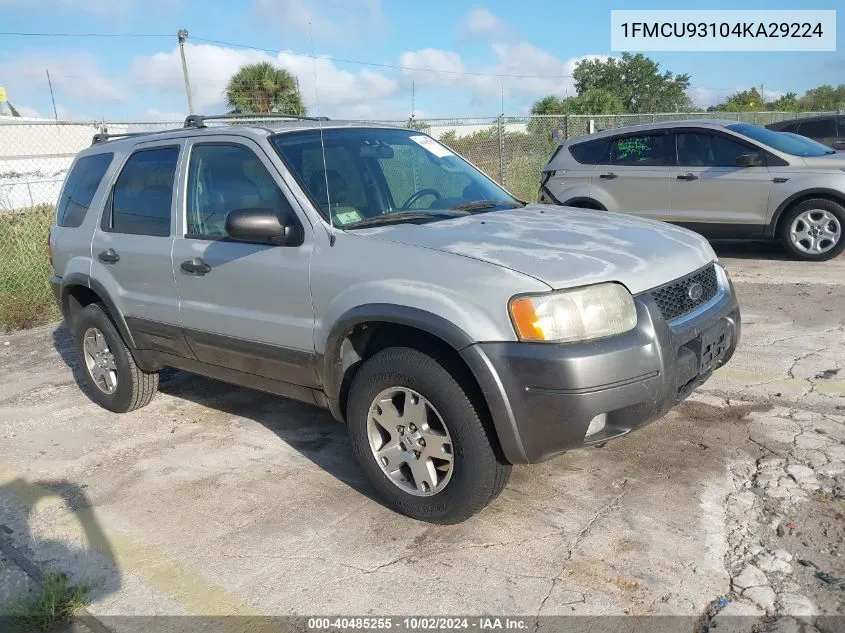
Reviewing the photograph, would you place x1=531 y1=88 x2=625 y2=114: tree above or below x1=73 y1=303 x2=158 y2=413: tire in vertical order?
above

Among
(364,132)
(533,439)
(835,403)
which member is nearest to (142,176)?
(364,132)

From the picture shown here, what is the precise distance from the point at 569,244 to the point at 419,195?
1.10m

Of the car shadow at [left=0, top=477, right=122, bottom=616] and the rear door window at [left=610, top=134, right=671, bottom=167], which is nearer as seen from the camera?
the car shadow at [left=0, top=477, right=122, bottom=616]

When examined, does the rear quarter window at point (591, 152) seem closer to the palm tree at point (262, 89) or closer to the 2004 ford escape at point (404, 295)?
the 2004 ford escape at point (404, 295)

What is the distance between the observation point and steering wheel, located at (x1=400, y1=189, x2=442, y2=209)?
158 inches

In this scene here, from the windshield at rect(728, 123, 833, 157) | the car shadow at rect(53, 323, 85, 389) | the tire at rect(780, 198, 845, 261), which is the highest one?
the windshield at rect(728, 123, 833, 157)

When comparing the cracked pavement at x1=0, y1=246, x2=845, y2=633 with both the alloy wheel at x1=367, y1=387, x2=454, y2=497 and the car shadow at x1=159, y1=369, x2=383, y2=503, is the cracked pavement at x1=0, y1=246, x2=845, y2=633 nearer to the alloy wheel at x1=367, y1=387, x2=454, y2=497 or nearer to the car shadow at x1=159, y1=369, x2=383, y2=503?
the car shadow at x1=159, y1=369, x2=383, y2=503

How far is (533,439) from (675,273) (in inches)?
42.9

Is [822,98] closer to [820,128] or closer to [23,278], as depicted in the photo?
[820,128]

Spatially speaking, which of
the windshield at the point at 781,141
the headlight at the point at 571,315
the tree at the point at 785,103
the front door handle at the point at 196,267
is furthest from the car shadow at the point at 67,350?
the tree at the point at 785,103

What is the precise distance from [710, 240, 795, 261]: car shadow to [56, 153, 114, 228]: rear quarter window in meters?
7.43

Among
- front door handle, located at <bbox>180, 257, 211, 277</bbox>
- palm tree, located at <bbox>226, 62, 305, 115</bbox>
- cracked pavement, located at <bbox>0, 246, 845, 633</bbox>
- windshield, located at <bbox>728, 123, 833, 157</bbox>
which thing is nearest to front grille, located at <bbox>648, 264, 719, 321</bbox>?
cracked pavement, located at <bbox>0, 246, 845, 633</bbox>

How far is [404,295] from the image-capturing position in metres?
3.17

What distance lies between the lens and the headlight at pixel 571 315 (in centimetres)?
288
